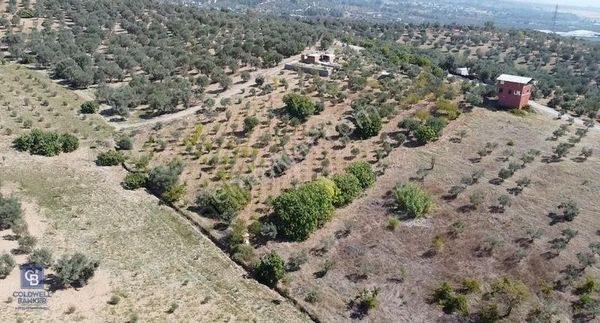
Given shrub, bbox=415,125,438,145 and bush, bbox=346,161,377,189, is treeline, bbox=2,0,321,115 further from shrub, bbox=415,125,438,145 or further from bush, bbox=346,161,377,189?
shrub, bbox=415,125,438,145

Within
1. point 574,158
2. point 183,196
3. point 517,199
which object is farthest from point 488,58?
point 183,196

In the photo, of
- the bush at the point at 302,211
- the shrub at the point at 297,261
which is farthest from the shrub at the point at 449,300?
the bush at the point at 302,211

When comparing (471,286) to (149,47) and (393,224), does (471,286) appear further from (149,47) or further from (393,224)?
(149,47)

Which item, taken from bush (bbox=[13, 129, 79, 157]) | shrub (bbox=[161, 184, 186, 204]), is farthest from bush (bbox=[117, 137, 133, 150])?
shrub (bbox=[161, 184, 186, 204])

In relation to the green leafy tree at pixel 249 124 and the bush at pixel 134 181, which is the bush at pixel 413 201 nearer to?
the green leafy tree at pixel 249 124

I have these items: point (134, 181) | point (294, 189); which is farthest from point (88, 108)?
point (294, 189)

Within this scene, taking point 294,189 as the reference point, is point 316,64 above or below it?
above
